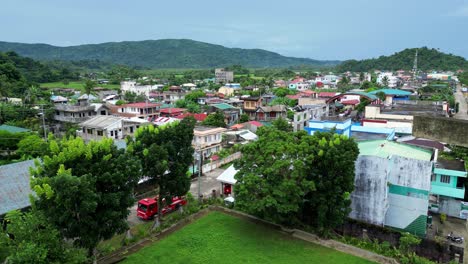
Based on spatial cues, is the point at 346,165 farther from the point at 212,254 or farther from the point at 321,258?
the point at 212,254

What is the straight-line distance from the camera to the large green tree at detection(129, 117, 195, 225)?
1578 centimetres

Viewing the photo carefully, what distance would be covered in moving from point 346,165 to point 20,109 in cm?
4347

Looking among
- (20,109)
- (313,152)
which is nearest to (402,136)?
(313,152)

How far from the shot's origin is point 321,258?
14305 millimetres

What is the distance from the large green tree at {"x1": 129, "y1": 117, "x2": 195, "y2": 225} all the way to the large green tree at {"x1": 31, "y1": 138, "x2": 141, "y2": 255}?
8.03 ft

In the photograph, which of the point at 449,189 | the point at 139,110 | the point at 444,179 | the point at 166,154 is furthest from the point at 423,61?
the point at 166,154

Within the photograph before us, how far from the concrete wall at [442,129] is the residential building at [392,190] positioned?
13.4 meters

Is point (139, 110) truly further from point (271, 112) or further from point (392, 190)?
point (392, 190)

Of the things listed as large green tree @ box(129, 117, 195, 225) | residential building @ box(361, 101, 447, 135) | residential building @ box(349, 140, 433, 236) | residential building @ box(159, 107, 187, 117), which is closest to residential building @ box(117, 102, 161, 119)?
residential building @ box(159, 107, 187, 117)

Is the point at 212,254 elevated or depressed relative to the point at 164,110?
depressed

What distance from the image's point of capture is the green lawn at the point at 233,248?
1416 cm

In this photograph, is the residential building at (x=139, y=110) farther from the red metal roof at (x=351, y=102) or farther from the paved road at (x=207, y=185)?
the red metal roof at (x=351, y=102)

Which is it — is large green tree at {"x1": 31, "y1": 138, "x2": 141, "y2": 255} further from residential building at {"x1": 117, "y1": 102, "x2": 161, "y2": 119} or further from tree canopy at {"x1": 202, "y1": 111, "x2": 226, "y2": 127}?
residential building at {"x1": 117, "y1": 102, "x2": 161, "y2": 119}

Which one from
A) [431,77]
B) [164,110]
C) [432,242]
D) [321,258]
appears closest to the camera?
[321,258]
